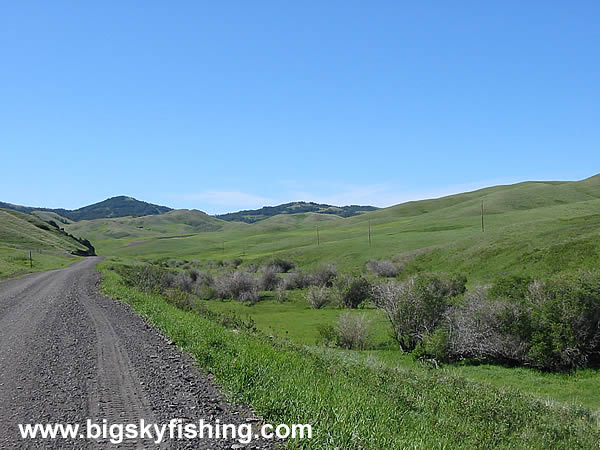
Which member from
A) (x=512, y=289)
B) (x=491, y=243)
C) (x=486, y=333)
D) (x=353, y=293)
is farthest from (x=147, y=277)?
(x=491, y=243)

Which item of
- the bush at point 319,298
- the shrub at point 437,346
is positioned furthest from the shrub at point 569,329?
the bush at point 319,298

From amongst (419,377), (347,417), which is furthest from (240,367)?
(419,377)

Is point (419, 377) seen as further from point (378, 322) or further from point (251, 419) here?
point (378, 322)

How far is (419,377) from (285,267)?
6218 centimetres

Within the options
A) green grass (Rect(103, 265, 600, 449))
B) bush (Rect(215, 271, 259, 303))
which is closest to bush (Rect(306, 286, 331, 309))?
bush (Rect(215, 271, 259, 303))

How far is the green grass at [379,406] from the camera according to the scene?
21.4 feet

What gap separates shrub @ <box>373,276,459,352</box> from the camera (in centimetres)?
2283

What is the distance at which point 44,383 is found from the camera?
322 inches

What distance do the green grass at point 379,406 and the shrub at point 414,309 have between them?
367 inches

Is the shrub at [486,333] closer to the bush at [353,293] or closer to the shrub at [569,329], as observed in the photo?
the shrub at [569,329]

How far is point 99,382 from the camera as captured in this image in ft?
27.3

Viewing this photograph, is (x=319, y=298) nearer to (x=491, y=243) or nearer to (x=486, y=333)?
(x=486, y=333)

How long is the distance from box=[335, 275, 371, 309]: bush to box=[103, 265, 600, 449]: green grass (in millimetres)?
26704

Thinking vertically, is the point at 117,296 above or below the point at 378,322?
above
